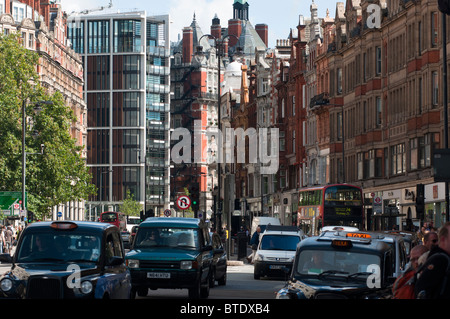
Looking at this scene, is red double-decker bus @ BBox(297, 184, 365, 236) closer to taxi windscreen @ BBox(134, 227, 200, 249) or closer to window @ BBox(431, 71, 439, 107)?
window @ BBox(431, 71, 439, 107)

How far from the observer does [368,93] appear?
2805 inches

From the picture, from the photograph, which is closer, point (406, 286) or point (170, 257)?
point (406, 286)

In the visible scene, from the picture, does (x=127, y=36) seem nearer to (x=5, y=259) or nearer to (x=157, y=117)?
(x=157, y=117)

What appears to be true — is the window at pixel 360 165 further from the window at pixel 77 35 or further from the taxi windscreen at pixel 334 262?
the window at pixel 77 35

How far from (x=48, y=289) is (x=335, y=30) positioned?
70945mm

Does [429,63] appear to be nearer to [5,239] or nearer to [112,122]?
[5,239]

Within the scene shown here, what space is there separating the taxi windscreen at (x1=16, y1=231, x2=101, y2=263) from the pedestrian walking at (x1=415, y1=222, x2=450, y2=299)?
7.08 metres

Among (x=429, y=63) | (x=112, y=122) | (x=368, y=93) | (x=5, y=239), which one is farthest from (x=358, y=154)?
(x=112, y=122)

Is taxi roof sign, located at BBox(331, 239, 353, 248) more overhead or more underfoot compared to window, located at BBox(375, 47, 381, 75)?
more underfoot

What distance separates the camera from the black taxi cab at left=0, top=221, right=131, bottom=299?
14688 mm

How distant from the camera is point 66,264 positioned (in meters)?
15.6

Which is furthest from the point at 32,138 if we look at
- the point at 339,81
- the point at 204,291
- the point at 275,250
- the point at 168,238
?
the point at 204,291

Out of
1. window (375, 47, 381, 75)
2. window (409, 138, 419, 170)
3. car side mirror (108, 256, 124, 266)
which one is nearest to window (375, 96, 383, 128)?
window (375, 47, 381, 75)
